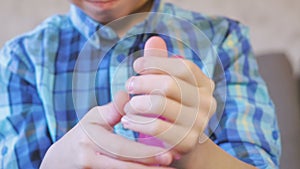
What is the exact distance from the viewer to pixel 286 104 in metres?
0.96

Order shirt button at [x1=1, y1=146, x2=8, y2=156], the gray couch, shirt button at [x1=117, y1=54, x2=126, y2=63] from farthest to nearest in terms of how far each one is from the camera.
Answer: the gray couch, shirt button at [x1=1, y1=146, x2=8, y2=156], shirt button at [x1=117, y1=54, x2=126, y2=63]

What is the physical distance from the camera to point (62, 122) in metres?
0.71

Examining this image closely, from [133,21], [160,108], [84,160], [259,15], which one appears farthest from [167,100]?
[259,15]

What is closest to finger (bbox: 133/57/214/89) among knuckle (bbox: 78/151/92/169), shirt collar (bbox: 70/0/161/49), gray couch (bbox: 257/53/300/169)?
knuckle (bbox: 78/151/92/169)

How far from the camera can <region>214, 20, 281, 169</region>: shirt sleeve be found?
69 cm

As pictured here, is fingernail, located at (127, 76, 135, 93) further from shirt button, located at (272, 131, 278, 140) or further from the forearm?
shirt button, located at (272, 131, 278, 140)

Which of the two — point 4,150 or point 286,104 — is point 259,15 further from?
point 4,150

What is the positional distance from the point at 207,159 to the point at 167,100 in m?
0.14

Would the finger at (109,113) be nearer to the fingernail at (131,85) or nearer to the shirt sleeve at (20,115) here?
the fingernail at (131,85)

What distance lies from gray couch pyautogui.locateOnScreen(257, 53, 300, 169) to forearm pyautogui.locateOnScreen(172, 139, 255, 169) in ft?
1.16

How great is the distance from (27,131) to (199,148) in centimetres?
26

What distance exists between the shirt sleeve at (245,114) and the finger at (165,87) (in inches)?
8.3

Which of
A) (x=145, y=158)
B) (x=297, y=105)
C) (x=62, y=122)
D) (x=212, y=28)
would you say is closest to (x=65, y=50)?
(x=62, y=122)

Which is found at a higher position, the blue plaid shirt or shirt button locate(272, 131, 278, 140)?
the blue plaid shirt
